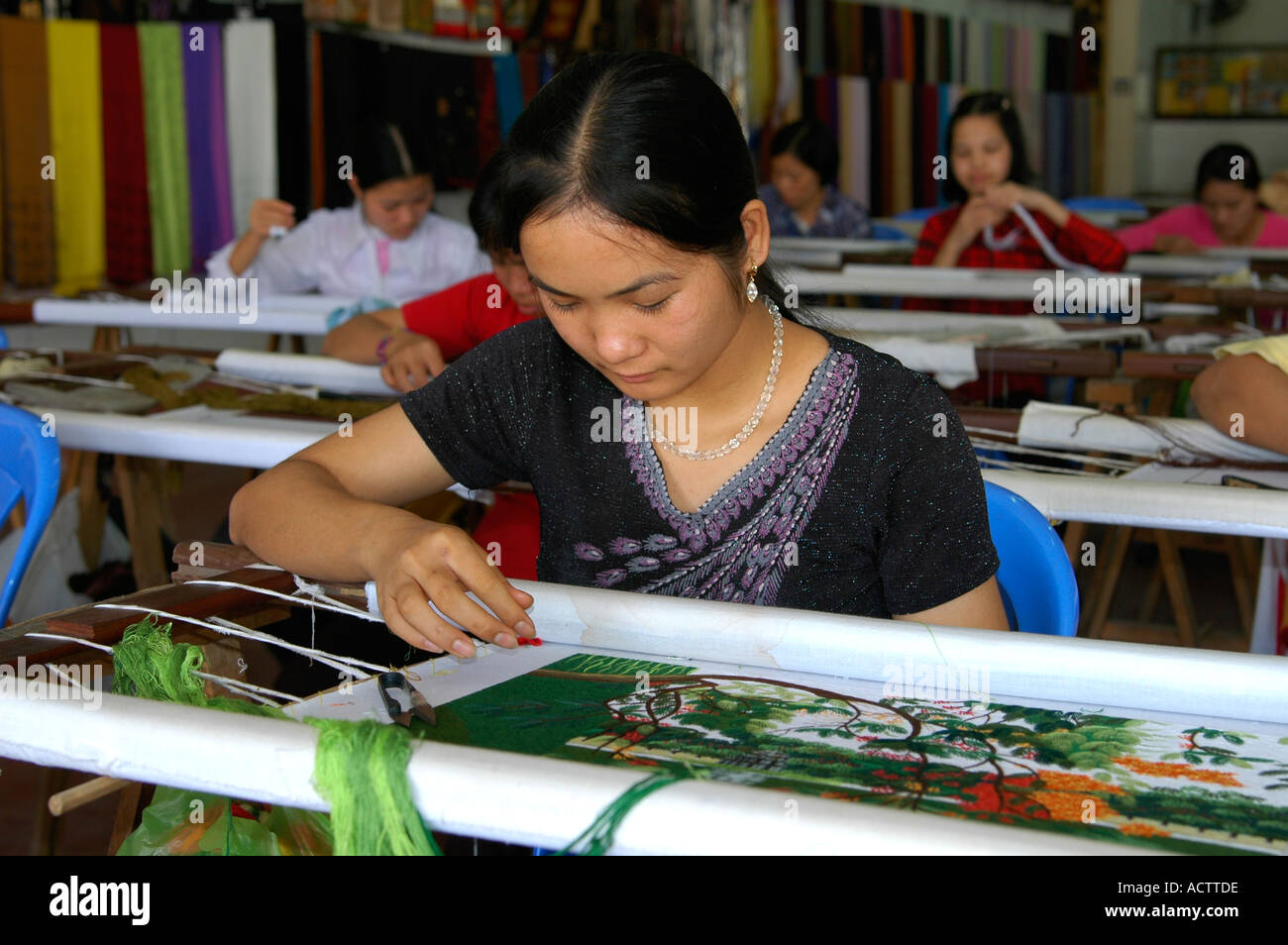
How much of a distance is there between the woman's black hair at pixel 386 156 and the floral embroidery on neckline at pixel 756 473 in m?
2.57

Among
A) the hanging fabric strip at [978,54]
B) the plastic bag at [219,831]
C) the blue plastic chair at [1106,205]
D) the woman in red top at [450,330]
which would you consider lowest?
the plastic bag at [219,831]

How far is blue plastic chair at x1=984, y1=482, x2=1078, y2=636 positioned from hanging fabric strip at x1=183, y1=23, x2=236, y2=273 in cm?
411

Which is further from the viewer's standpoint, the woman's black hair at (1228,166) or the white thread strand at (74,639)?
the woman's black hair at (1228,166)

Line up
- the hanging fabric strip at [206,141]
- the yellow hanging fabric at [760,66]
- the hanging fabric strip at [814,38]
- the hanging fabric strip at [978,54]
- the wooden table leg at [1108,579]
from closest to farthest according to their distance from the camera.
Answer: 1. the wooden table leg at [1108,579]
2. the hanging fabric strip at [206,141]
3. the yellow hanging fabric at [760,66]
4. the hanging fabric strip at [814,38]
5. the hanging fabric strip at [978,54]

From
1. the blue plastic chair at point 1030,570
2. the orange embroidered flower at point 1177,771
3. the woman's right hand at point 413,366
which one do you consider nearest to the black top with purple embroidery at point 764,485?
the blue plastic chair at point 1030,570

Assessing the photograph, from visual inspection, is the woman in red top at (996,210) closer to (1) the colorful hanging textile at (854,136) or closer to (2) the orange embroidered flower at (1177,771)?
(2) the orange embroidered flower at (1177,771)

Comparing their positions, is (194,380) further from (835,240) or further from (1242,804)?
(835,240)

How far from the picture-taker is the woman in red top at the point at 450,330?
6.64 ft

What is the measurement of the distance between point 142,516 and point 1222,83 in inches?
425

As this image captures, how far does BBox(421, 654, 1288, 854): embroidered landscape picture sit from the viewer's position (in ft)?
2.52

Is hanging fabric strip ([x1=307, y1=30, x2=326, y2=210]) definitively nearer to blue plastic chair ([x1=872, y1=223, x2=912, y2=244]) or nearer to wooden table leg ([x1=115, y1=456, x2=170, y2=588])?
blue plastic chair ([x1=872, y1=223, x2=912, y2=244])

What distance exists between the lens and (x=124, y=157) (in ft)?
15.6

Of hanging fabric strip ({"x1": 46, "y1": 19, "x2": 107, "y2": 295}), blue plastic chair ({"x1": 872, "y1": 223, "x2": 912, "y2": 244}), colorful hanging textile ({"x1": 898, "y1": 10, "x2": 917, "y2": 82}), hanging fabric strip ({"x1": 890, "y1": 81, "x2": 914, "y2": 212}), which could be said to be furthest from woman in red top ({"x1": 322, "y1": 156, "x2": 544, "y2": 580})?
colorful hanging textile ({"x1": 898, "y1": 10, "x2": 917, "y2": 82})

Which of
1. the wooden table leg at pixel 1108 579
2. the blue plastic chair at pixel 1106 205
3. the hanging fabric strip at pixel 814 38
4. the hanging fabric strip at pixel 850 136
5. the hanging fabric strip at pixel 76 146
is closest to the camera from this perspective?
the wooden table leg at pixel 1108 579
